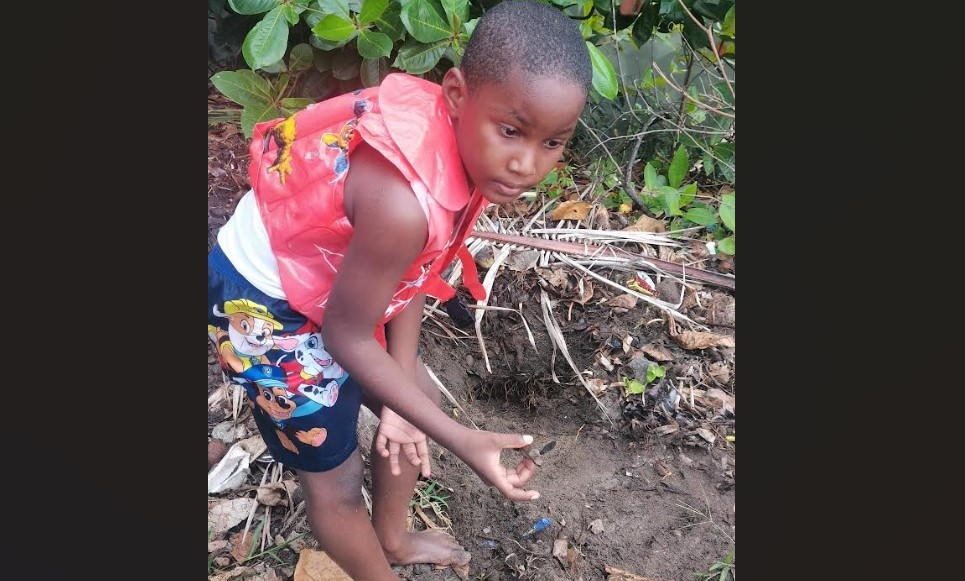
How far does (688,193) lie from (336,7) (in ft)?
3.03

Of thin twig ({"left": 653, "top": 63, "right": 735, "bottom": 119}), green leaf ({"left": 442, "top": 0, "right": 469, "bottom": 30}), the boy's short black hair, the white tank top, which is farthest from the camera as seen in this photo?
thin twig ({"left": 653, "top": 63, "right": 735, "bottom": 119})

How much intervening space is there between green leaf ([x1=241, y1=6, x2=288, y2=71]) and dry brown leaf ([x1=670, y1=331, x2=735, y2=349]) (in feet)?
3.52

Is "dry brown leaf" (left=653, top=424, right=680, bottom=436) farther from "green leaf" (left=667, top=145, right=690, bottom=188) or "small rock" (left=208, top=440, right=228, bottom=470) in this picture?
"small rock" (left=208, top=440, right=228, bottom=470)

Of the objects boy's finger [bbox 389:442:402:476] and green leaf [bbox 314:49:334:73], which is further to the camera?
green leaf [bbox 314:49:334:73]

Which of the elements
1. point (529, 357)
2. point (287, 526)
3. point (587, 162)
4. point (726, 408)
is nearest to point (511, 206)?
point (587, 162)

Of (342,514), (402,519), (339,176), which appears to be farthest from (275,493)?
(339,176)

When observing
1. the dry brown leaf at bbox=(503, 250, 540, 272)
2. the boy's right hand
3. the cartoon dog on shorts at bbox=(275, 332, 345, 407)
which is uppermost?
the boy's right hand

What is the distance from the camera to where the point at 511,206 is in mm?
2094

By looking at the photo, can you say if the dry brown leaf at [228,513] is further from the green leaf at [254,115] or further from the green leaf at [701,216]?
the green leaf at [701,216]

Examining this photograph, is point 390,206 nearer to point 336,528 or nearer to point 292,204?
point 292,204

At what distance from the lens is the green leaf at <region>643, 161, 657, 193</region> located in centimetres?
200

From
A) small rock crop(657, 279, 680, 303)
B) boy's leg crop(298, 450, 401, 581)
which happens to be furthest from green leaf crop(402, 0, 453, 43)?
small rock crop(657, 279, 680, 303)

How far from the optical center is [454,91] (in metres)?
1.02

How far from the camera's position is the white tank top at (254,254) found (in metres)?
1.20
